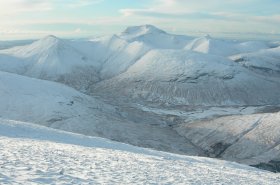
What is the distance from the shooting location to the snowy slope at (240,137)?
101213 mm

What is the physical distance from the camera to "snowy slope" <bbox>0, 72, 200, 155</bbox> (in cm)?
11400

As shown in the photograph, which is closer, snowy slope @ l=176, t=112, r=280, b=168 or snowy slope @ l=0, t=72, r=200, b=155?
snowy slope @ l=176, t=112, r=280, b=168

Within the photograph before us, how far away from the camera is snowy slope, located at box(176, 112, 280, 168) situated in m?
A: 101

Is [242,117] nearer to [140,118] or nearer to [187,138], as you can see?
[187,138]

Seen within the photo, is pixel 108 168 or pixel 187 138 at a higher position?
pixel 108 168

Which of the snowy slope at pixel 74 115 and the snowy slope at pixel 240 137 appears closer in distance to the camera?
the snowy slope at pixel 240 137

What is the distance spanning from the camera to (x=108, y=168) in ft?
79.2

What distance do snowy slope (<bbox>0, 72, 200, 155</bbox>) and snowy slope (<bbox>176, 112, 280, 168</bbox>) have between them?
494 cm

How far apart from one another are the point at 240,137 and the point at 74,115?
48199mm

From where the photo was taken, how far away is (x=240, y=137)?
366 ft

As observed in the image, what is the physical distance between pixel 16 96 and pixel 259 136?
73203mm

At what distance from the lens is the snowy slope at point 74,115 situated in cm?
11400

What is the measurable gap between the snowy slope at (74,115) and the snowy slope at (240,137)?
16.2 ft

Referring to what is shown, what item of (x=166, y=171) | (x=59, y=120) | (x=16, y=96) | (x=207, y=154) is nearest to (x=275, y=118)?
(x=207, y=154)
